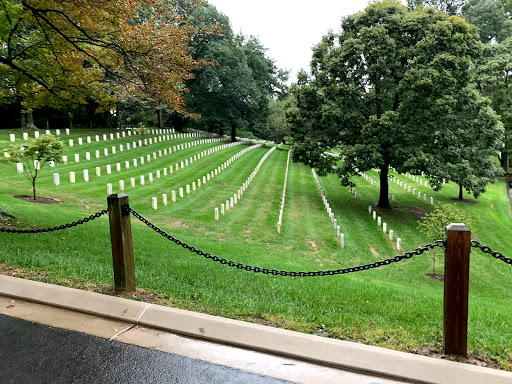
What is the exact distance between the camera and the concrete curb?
3.27 meters

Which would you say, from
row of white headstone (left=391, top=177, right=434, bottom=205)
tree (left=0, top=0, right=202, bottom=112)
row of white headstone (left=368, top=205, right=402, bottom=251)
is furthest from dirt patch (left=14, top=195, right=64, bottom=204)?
row of white headstone (left=391, top=177, right=434, bottom=205)

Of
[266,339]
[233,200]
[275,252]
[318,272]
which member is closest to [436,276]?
[275,252]

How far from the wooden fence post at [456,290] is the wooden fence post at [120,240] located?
3.73m

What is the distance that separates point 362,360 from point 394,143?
20461 millimetres

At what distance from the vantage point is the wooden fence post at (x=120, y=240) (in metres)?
4.88

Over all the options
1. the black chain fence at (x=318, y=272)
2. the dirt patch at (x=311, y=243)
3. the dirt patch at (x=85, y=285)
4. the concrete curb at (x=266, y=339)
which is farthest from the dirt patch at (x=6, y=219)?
the dirt patch at (x=311, y=243)

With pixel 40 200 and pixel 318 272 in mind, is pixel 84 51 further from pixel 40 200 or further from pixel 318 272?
pixel 318 272

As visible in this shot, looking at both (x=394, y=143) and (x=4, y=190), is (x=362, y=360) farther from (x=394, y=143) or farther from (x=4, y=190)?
(x=394, y=143)

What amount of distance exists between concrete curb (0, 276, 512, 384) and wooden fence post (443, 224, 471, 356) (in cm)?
26

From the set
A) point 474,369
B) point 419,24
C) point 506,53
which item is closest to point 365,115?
point 419,24

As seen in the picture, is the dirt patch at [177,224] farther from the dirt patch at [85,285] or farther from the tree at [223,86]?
the tree at [223,86]

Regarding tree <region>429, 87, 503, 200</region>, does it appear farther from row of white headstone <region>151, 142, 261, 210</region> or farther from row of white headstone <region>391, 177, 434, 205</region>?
row of white headstone <region>151, 142, 261, 210</region>

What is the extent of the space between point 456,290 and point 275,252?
10576 millimetres

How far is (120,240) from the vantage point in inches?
193
